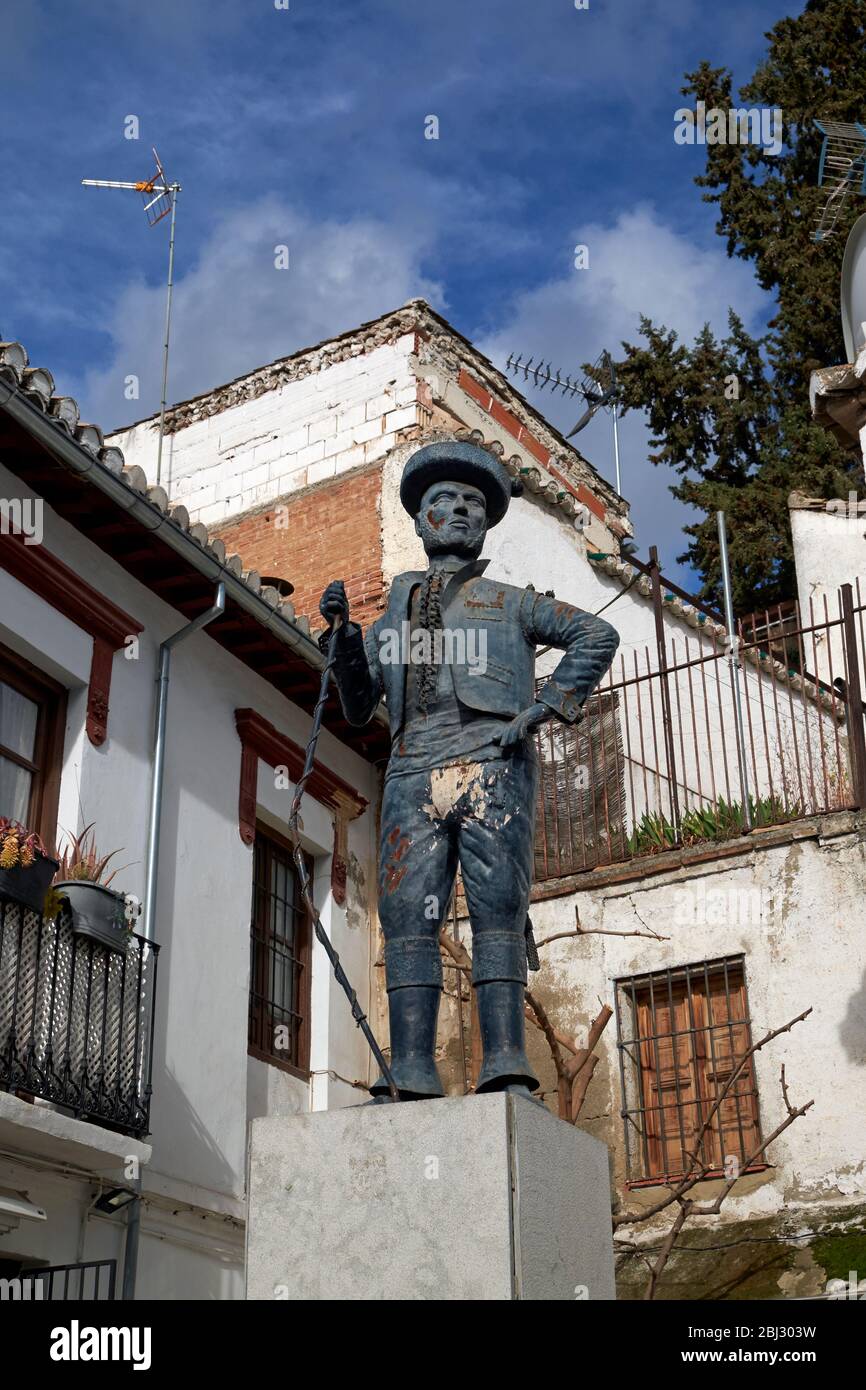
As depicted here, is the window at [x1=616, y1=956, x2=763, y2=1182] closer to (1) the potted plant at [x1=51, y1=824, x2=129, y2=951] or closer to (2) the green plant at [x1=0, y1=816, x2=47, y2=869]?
(1) the potted plant at [x1=51, y1=824, x2=129, y2=951]

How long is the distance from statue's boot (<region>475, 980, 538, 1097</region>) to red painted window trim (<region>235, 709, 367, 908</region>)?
6.21 meters

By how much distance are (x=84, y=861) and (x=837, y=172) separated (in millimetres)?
18964

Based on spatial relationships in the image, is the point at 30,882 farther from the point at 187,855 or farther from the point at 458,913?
the point at 458,913

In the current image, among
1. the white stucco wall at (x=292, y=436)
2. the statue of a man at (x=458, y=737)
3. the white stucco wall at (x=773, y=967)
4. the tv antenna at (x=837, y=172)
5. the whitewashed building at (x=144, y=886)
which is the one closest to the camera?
the statue of a man at (x=458, y=737)

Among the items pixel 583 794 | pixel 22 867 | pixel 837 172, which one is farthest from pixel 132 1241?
pixel 837 172

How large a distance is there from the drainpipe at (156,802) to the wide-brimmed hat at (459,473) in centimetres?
425

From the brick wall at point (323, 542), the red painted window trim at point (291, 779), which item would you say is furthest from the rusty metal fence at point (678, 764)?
the brick wall at point (323, 542)

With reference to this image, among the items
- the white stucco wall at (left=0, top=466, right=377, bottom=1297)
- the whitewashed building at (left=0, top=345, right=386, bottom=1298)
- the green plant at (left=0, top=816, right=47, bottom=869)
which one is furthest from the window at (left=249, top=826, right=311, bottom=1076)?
the green plant at (left=0, top=816, right=47, bottom=869)

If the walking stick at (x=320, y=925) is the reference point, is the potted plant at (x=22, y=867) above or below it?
above

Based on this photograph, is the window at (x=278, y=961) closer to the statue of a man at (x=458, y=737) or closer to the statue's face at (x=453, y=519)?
the statue of a man at (x=458, y=737)

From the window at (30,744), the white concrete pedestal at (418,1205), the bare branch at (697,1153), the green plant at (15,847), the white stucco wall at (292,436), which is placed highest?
the white stucco wall at (292,436)

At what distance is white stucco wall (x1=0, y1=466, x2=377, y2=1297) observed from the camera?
1005cm

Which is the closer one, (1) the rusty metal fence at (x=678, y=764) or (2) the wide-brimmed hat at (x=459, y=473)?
(2) the wide-brimmed hat at (x=459, y=473)

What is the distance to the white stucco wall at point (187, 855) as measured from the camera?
10.0m
